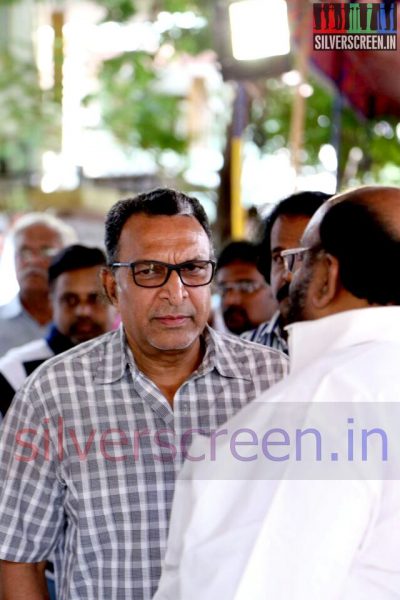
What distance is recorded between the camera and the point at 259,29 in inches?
275

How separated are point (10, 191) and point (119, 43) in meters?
5.94

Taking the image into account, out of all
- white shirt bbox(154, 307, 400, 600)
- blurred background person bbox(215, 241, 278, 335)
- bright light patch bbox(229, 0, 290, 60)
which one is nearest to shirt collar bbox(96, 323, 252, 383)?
white shirt bbox(154, 307, 400, 600)

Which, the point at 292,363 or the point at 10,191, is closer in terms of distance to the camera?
the point at 292,363

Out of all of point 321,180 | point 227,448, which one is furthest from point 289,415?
point 321,180

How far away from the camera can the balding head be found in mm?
1804

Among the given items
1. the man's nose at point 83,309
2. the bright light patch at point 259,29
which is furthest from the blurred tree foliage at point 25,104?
the man's nose at point 83,309

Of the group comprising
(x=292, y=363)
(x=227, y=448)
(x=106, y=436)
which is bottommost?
(x=106, y=436)

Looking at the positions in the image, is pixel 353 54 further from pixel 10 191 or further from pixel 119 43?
pixel 10 191

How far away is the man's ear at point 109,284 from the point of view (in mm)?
2758

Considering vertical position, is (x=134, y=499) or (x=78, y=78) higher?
(x=78, y=78)

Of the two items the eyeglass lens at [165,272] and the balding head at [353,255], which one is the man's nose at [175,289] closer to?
the eyeglass lens at [165,272]

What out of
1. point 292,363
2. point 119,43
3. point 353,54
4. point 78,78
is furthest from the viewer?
point 78,78

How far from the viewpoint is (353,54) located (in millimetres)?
5805

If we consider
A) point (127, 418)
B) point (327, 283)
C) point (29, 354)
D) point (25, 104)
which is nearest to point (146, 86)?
point (25, 104)
